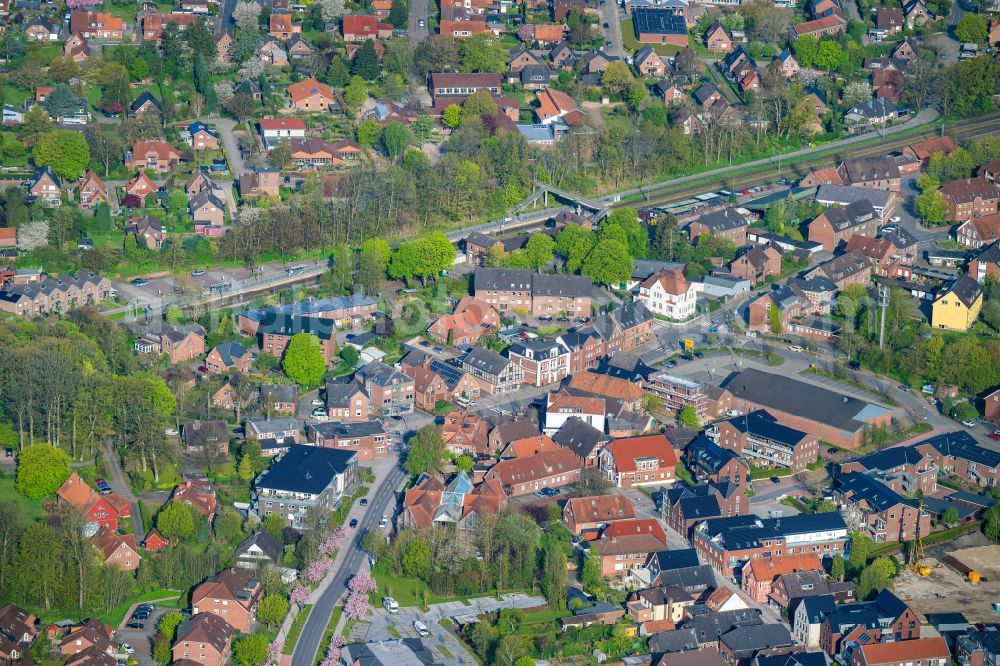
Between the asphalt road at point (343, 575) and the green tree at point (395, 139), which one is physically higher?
the green tree at point (395, 139)

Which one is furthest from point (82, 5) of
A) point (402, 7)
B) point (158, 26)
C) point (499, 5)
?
point (499, 5)

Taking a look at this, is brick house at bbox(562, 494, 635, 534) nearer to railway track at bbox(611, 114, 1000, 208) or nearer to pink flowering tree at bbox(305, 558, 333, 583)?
pink flowering tree at bbox(305, 558, 333, 583)

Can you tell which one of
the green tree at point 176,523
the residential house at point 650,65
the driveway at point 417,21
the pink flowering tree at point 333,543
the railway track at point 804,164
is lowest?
the pink flowering tree at point 333,543

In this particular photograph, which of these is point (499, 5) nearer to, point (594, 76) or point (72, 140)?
point (594, 76)

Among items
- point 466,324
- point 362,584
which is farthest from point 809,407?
point 362,584

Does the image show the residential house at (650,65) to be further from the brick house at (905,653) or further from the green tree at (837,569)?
the brick house at (905,653)

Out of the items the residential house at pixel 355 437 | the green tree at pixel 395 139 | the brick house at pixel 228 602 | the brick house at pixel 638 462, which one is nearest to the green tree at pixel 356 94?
the green tree at pixel 395 139
